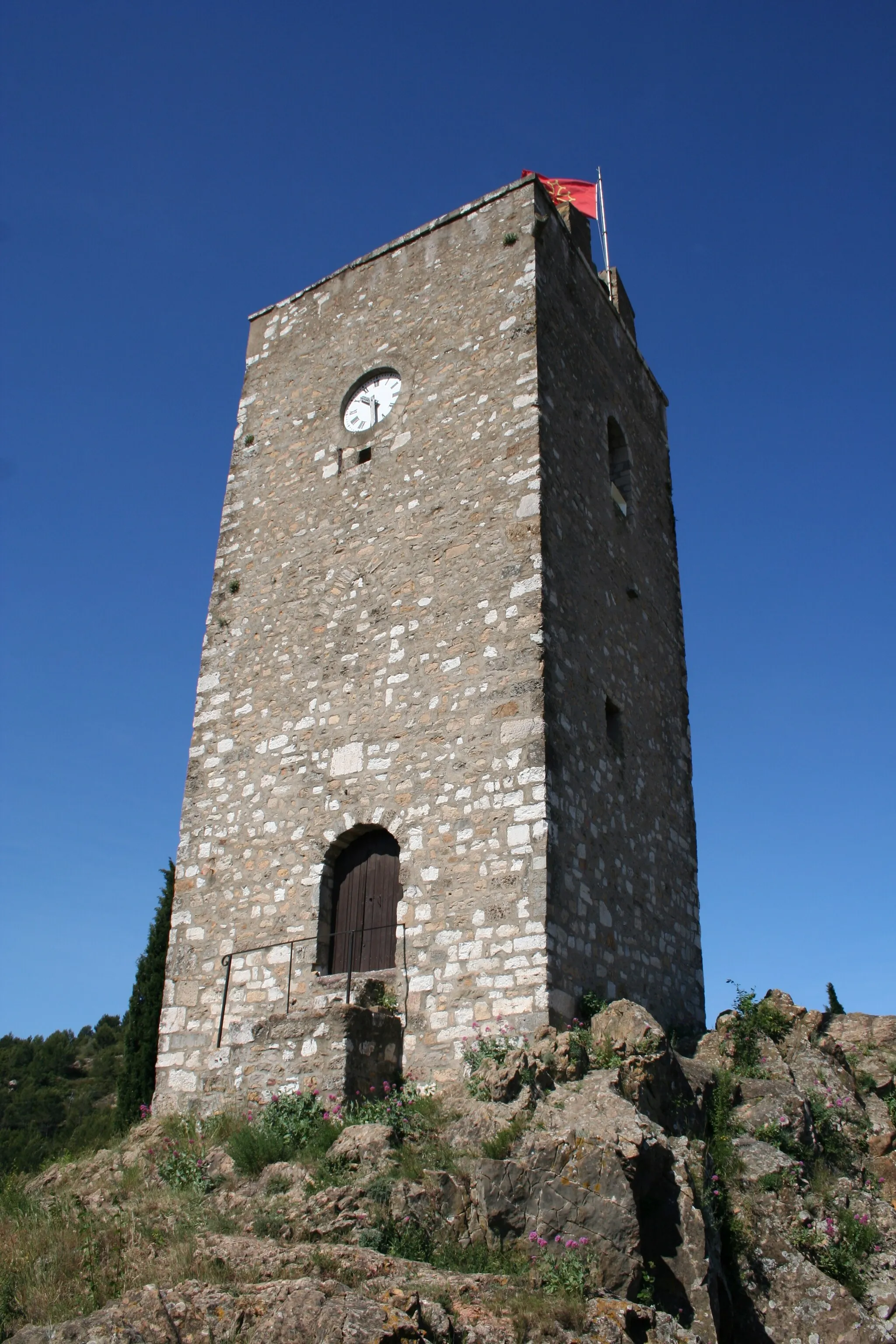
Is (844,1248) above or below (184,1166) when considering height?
below

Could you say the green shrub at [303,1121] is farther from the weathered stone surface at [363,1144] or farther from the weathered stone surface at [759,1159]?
the weathered stone surface at [759,1159]

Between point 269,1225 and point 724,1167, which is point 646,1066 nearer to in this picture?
point 724,1167

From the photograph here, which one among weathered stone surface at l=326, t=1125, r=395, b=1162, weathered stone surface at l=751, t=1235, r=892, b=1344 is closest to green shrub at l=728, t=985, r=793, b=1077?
weathered stone surface at l=751, t=1235, r=892, b=1344

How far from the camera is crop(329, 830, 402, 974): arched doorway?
35.7ft

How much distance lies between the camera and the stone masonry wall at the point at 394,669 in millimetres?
10250

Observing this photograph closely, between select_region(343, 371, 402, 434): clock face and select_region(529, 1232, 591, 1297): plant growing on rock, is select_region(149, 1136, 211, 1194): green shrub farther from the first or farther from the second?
select_region(343, 371, 402, 434): clock face

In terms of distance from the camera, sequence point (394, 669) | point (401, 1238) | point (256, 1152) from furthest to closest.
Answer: point (394, 669) < point (256, 1152) < point (401, 1238)

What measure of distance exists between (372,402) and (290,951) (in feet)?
24.0

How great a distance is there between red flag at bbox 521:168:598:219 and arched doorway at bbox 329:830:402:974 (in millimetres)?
11209

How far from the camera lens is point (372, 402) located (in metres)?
14.0

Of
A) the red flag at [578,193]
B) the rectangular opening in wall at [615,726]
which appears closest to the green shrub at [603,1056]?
the rectangular opening in wall at [615,726]

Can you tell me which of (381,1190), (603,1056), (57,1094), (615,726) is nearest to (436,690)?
(615,726)

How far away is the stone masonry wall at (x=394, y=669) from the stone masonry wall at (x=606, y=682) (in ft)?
1.14

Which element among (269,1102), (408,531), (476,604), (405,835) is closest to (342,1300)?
(269,1102)
